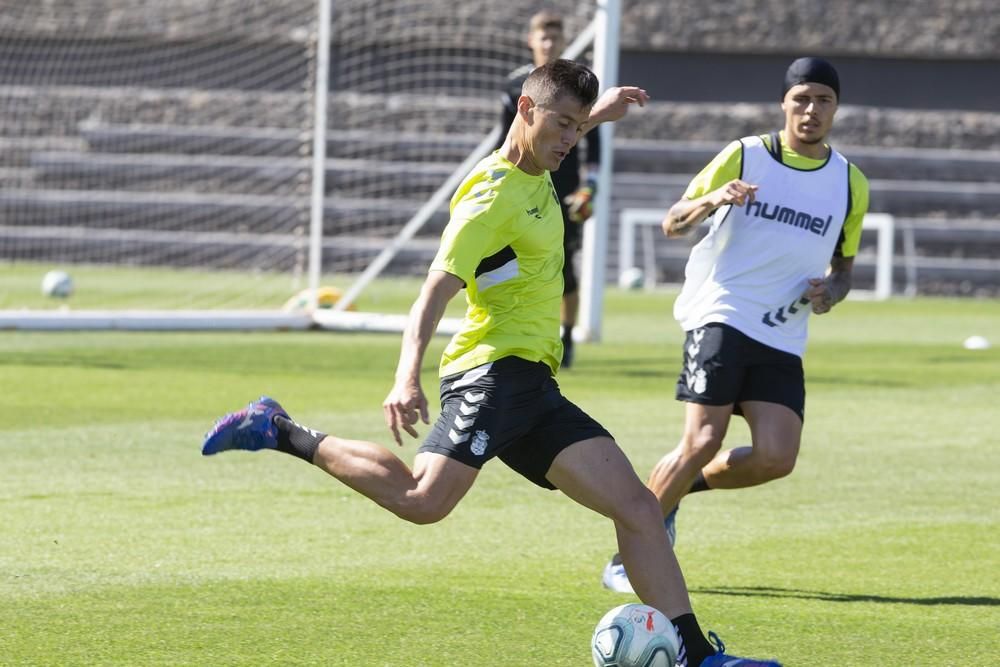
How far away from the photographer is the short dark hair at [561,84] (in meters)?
5.85

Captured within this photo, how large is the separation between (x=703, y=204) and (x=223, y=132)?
25300 millimetres

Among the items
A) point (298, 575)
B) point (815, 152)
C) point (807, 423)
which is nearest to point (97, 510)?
point (298, 575)

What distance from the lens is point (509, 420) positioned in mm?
5871

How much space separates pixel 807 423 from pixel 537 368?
6.97 metres

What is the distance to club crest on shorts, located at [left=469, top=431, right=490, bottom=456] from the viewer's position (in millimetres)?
5844

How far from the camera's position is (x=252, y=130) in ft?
103

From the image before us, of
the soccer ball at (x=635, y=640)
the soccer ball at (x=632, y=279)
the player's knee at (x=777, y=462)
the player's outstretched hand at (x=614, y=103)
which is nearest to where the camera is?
the soccer ball at (x=635, y=640)


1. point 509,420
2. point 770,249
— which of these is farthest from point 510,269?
point 770,249

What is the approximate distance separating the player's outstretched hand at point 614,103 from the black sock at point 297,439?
1502 mm

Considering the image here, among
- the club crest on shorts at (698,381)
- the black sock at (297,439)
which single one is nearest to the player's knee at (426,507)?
the black sock at (297,439)

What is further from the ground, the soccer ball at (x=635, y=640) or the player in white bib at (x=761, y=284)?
the player in white bib at (x=761, y=284)

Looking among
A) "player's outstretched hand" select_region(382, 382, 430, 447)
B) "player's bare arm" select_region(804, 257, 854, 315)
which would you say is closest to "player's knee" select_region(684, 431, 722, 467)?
"player's bare arm" select_region(804, 257, 854, 315)

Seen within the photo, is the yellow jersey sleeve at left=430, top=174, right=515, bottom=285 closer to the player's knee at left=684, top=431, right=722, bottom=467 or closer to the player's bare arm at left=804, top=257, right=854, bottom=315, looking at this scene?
the player's knee at left=684, top=431, right=722, bottom=467

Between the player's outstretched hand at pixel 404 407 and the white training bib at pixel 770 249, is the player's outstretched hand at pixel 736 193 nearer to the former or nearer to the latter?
the white training bib at pixel 770 249
